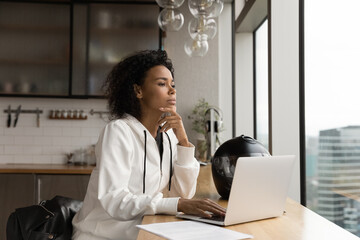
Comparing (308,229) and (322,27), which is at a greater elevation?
(322,27)

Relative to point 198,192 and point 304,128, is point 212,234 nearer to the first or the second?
point 198,192

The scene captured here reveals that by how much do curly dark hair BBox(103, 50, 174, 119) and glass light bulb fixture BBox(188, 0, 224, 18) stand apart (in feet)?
1.86

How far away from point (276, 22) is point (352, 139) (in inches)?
46.1

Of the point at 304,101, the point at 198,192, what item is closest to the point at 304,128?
the point at 304,101

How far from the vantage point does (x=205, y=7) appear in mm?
2465

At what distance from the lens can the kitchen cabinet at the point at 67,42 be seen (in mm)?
4617

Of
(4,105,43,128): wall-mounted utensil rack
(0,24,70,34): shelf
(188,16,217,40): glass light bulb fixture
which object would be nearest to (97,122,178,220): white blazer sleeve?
(188,16,217,40): glass light bulb fixture

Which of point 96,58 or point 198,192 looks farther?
point 96,58

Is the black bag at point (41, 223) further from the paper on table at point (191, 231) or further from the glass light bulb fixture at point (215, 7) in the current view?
the glass light bulb fixture at point (215, 7)

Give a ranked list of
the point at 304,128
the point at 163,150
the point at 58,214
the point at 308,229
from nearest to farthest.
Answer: the point at 308,229 < the point at 58,214 < the point at 163,150 < the point at 304,128

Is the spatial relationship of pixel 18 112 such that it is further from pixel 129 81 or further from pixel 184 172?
pixel 184 172

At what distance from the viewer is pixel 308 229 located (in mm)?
1352

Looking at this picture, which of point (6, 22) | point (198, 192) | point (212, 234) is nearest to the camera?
point (212, 234)

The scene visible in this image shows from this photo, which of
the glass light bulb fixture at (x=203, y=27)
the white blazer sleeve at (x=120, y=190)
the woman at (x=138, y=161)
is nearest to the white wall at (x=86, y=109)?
the glass light bulb fixture at (x=203, y=27)
